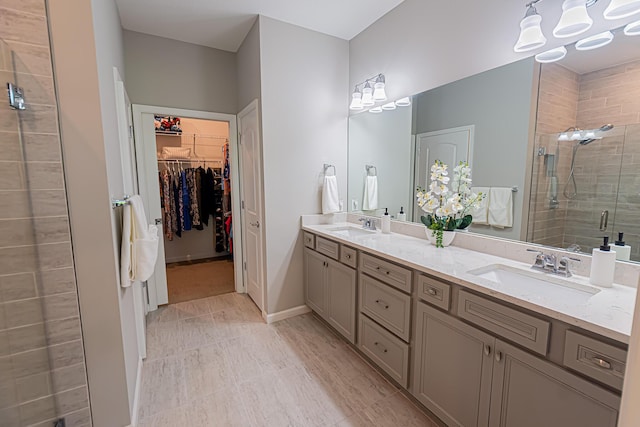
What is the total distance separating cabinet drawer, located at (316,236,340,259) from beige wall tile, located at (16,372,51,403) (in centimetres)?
178

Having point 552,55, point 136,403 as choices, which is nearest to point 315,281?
point 136,403

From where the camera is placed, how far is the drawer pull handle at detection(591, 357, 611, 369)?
92 cm

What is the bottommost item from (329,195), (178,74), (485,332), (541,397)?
(541,397)

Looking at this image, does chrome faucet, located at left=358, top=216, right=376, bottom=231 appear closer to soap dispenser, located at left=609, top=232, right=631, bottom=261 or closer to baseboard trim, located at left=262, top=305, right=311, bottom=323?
baseboard trim, located at left=262, top=305, right=311, bottom=323

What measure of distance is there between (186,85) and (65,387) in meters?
2.70

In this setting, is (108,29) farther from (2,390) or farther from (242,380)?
(242,380)

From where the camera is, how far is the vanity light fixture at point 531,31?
1461mm

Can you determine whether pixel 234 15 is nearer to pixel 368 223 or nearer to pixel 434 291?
pixel 368 223

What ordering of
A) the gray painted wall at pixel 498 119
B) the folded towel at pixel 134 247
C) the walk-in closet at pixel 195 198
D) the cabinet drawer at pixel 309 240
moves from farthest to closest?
the walk-in closet at pixel 195 198
the cabinet drawer at pixel 309 240
the gray painted wall at pixel 498 119
the folded towel at pixel 134 247

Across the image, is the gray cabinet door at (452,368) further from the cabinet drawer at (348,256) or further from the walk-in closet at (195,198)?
the walk-in closet at (195,198)

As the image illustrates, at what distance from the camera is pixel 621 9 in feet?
4.08

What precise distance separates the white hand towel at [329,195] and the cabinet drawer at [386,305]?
952 millimetres

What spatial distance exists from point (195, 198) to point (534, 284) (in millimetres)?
4385

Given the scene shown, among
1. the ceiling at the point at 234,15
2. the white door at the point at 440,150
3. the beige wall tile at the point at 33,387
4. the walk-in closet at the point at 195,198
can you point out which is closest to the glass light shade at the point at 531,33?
the white door at the point at 440,150
